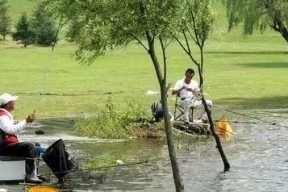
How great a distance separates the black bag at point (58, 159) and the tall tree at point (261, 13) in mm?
24159

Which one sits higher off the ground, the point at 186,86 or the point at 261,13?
the point at 261,13

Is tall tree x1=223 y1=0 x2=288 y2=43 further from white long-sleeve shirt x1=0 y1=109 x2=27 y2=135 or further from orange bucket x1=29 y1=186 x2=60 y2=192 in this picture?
orange bucket x1=29 y1=186 x2=60 y2=192

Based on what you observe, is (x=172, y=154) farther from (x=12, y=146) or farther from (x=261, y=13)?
(x=261, y=13)

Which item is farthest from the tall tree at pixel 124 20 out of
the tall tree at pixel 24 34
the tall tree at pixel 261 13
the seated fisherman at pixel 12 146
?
the tall tree at pixel 24 34

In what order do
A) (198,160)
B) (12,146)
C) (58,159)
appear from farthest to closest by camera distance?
(198,160) < (58,159) < (12,146)

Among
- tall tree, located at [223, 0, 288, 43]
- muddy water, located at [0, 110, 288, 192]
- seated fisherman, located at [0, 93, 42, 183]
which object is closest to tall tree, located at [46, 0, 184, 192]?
seated fisherman, located at [0, 93, 42, 183]

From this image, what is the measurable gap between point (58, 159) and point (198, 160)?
207 inches

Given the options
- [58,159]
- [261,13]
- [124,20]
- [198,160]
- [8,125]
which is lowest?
[198,160]

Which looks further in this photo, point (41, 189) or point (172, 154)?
point (41, 189)

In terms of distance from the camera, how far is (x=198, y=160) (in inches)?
773

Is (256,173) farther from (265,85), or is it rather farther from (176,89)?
(265,85)

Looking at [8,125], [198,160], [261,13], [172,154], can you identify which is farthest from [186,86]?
[261,13]

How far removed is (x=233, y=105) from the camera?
34562 mm

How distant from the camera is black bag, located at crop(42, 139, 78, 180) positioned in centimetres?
1549
